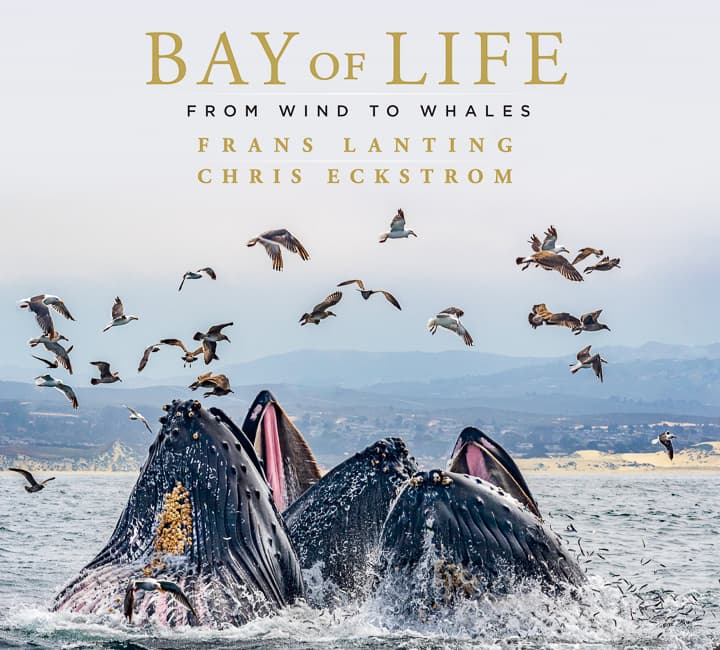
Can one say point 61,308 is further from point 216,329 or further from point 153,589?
point 153,589

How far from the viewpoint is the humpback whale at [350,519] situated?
54.3 ft

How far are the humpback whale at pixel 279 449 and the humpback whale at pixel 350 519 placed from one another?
1.15m

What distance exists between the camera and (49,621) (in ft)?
53.7

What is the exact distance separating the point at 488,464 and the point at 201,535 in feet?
11.4

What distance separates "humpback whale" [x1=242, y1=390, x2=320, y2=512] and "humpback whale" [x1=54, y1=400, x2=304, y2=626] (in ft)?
6.79

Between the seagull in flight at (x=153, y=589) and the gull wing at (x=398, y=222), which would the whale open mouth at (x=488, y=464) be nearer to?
the seagull in flight at (x=153, y=589)

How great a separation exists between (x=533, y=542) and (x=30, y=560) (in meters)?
16.2

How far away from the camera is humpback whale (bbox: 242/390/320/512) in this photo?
1773cm

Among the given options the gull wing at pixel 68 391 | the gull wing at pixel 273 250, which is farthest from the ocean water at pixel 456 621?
the gull wing at pixel 273 250

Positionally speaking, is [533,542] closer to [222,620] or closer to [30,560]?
[222,620]

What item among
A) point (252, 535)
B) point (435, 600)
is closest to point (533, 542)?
point (435, 600)

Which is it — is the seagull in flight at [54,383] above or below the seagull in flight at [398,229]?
below

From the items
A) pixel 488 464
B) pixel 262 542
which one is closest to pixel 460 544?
pixel 488 464

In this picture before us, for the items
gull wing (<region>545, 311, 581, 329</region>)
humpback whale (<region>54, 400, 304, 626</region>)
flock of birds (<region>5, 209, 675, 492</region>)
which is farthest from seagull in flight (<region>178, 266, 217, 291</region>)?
humpback whale (<region>54, 400, 304, 626</region>)
